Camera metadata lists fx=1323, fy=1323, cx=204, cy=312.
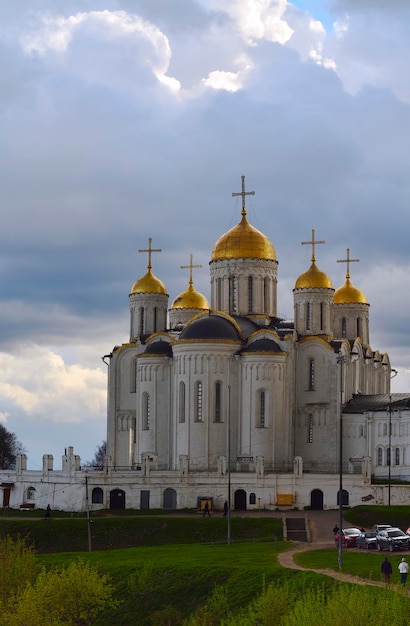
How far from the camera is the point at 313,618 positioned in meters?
31.8

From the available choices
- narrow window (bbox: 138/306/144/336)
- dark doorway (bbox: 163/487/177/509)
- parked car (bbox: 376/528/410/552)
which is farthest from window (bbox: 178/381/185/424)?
parked car (bbox: 376/528/410/552)

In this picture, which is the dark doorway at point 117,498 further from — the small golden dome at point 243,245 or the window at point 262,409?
the small golden dome at point 243,245

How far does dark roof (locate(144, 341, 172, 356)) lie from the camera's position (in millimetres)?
81312

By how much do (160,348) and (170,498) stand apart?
11.5 m

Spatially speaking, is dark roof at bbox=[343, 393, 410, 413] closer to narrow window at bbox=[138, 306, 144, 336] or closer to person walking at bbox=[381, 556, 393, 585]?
narrow window at bbox=[138, 306, 144, 336]

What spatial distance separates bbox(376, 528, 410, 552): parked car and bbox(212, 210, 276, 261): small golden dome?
33.4m

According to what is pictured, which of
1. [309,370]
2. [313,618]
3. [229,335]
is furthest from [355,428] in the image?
[313,618]

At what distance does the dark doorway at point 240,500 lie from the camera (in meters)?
73.4

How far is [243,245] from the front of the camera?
8344 cm

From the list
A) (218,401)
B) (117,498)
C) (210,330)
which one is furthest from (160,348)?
(117,498)

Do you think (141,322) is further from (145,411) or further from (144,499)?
(144,499)

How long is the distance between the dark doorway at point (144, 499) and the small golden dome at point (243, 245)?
17.2 m

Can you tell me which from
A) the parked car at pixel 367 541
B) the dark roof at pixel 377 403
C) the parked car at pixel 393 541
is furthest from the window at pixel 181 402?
the parked car at pixel 393 541

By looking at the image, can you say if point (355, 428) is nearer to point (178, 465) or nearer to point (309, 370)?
point (309, 370)
